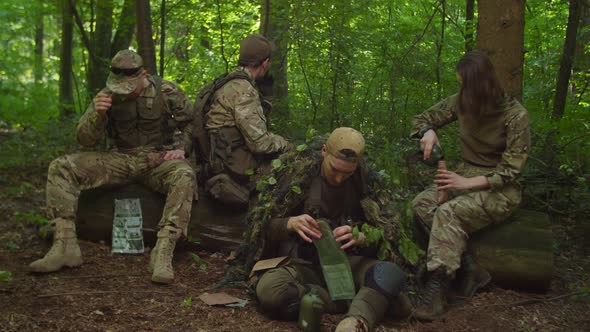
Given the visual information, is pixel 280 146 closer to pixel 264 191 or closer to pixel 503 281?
pixel 264 191

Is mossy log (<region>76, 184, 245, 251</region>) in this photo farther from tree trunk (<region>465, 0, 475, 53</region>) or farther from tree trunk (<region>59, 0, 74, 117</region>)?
tree trunk (<region>59, 0, 74, 117</region>)

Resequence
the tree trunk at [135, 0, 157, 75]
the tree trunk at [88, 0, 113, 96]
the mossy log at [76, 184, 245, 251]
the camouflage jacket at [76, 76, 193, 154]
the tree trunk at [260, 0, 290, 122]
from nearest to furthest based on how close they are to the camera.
Result: the mossy log at [76, 184, 245, 251] → the camouflage jacket at [76, 76, 193, 154] → the tree trunk at [135, 0, 157, 75] → the tree trunk at [260, 0, 290, 122] → the tree trunk at [88, 0, 113, 96]

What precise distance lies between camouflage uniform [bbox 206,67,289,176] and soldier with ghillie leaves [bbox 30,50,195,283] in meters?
0.38

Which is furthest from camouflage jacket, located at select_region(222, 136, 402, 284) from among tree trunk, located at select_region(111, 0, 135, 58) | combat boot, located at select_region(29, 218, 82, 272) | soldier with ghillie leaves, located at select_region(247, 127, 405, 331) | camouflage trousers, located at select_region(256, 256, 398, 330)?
tree trunk, located at select_region(111, 0, 135, 58)

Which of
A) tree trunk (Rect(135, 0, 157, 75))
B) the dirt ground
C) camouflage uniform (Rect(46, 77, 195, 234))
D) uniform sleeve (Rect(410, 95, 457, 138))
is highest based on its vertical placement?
tree trunk (Rect(135, 0, 157, 75))

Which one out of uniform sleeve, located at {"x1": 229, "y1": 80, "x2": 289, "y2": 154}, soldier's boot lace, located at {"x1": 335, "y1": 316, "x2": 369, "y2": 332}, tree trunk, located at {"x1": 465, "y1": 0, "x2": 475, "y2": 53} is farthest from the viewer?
tree trunk, located at {"x1": 465, "y1": 0, "x2": 475, "y2": 53}

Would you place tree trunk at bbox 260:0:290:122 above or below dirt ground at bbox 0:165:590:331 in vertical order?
above

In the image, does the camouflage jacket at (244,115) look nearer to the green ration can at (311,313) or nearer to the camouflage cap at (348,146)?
the camouflage cap at (348,146)

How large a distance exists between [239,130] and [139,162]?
41.4 inches

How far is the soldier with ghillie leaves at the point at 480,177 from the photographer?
14.5 feet

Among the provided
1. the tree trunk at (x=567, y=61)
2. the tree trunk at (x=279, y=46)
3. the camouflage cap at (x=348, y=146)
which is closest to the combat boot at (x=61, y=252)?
the camouflage cap at (x=348, y=146)

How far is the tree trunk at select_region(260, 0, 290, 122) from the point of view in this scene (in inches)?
303

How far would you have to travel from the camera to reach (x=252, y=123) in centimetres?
530

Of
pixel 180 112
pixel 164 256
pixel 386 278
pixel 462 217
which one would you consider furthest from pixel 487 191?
pixel 180 112
